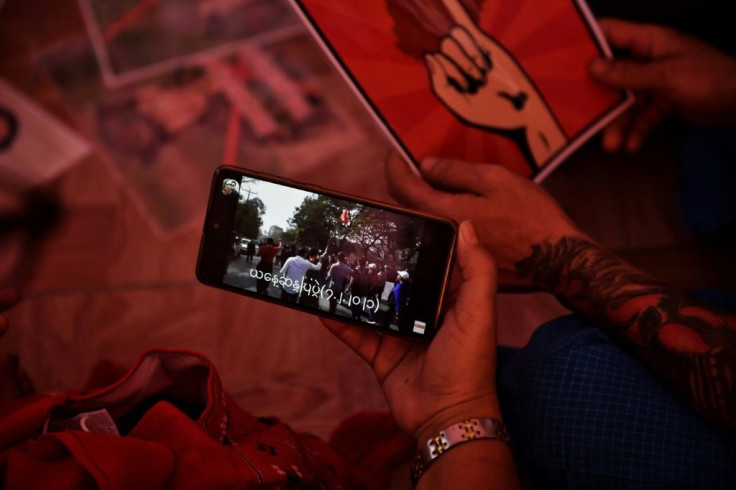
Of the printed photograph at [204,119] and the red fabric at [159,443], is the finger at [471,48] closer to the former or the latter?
the printed photograph at [204,119]

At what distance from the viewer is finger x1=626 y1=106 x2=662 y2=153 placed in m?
0.85

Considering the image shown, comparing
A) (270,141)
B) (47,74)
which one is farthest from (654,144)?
(47,74)

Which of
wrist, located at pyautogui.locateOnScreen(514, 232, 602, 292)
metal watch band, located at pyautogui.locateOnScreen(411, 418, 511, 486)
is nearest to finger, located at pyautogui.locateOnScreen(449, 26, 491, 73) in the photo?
wrist, located at pyautogui.locateOnScreen(514, 232, 602, 292)

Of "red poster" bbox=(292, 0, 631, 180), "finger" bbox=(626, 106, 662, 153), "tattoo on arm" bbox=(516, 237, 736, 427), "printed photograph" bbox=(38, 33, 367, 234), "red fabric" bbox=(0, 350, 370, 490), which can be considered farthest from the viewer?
"printed photograph" bbox=(38, 33, 367, 234)

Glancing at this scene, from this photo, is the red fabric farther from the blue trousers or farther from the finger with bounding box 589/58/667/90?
the finger with bounding box 589/58/667/90

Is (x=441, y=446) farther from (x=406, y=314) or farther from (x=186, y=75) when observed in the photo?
(x=186, y=75)

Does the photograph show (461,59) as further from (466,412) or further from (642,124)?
(466,412)

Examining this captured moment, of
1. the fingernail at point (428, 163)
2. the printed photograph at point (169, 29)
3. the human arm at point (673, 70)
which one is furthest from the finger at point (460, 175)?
the printed photograph at point (169, 29)

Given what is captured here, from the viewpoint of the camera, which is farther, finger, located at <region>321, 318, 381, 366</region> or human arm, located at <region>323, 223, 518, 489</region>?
finger, located at <region>321, 318, 381, 366</region>

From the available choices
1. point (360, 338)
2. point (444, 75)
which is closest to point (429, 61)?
point (444, 75)

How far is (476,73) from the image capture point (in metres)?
0.74

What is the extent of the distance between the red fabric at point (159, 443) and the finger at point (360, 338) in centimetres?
14

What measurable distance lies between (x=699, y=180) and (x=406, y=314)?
1.96ft

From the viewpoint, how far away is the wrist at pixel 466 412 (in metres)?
0.56
